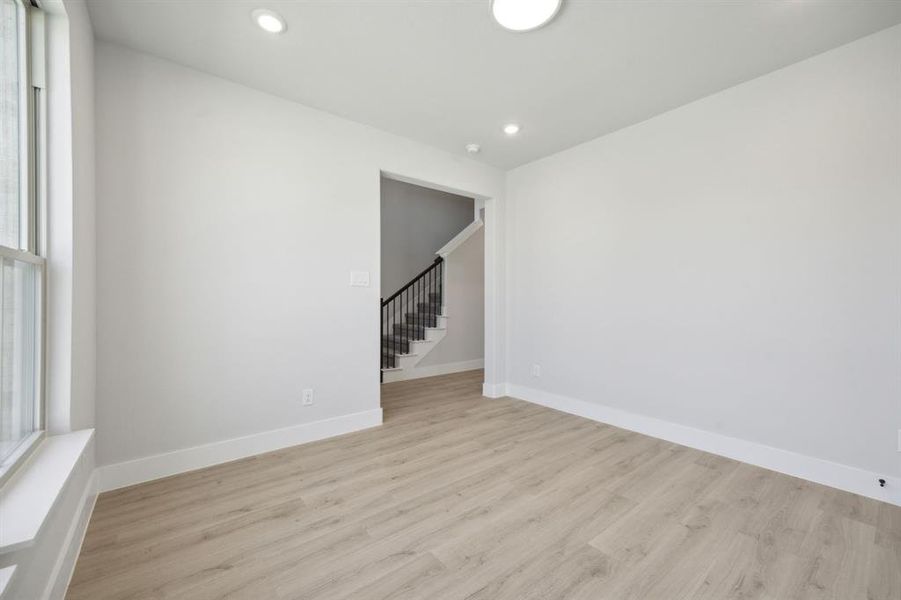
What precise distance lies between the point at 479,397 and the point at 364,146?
2.86m

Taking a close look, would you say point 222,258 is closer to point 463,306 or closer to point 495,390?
point 495,390

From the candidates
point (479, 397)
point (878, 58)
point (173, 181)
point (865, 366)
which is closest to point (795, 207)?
point (878, 58)

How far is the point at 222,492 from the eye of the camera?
7.13 feet

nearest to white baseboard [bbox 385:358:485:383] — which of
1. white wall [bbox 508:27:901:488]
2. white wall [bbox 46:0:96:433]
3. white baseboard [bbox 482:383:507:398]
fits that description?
white baseboard [bbox 482:383:507:398]

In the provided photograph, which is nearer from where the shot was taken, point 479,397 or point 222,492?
point 222,492

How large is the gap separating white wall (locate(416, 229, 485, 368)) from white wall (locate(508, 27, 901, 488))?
2156 millimetres

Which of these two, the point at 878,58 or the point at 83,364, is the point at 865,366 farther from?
the point at 83,364

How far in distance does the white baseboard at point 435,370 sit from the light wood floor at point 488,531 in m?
2.37

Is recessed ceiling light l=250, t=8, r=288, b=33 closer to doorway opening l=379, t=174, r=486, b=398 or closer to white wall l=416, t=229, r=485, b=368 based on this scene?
doorway opening l=379, t=174, r=486, b=398

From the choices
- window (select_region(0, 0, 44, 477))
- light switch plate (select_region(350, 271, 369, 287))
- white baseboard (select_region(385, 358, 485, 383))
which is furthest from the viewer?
white baseboard (select_region(385, 358, 485, 383))

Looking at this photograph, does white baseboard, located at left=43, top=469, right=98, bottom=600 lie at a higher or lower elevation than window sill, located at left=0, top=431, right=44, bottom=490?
lower

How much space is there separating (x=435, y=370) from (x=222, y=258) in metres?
3.49

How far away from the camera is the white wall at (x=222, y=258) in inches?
88.3

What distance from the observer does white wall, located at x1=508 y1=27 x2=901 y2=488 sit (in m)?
2.16
